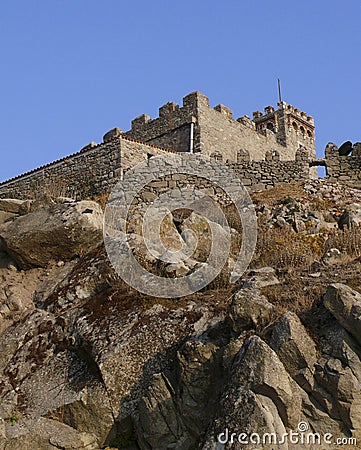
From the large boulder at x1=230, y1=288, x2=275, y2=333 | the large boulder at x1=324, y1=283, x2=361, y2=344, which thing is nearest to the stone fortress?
the large boulder at x1=230, y1=288, x2=275, y2=333

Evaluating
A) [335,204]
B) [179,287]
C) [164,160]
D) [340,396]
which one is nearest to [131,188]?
[164,160]

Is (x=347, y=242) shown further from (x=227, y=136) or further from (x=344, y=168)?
(x=227, y=136)

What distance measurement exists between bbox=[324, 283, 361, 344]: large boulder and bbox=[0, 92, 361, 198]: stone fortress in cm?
1063

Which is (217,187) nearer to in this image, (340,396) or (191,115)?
(191,115)

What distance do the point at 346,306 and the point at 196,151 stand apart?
16.5 meters

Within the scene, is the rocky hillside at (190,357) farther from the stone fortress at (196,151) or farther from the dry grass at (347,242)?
the stone fortress at (196,151)

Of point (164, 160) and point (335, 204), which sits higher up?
point (164, 160)

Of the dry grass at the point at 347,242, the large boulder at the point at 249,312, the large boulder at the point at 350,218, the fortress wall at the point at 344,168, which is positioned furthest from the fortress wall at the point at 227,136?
the large boulder at the point at 249,312

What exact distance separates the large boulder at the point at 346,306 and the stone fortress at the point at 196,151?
34.9 feet

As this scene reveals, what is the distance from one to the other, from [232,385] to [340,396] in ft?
4.34

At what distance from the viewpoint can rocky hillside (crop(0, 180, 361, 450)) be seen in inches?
252

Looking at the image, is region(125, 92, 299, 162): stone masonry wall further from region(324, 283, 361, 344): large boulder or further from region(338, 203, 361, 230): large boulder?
region(324, 283, 361, 344): large boulder

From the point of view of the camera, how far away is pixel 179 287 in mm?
9656

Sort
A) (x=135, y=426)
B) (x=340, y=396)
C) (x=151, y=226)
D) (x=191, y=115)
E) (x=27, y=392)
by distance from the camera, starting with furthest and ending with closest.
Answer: (x=191, y=115) → (x=151, y=226) → (x=27, y=392) → (x=135, y=426) → (x=340, y=396)
